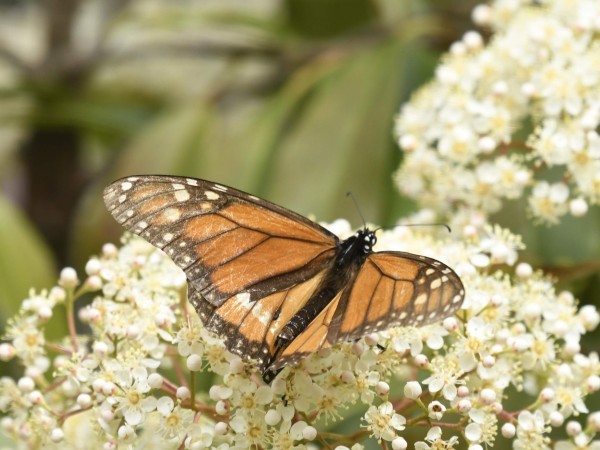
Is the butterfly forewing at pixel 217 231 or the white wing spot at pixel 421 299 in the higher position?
the butterfly forewing at pixel 217 231

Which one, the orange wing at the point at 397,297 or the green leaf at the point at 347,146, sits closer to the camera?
the orange wing at the point at 397,297

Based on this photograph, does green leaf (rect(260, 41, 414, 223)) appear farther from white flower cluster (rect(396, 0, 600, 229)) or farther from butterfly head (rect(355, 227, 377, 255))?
butterfly head (rect(355, 227, 377, 255))

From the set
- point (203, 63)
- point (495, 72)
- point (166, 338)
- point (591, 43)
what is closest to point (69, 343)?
point (166, 338)

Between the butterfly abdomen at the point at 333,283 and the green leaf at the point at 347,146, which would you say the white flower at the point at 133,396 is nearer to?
the butterfly abdomen at the point at 333,283

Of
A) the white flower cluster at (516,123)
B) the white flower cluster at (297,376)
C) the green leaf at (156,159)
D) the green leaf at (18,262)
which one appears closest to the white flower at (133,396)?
the white flower cluster at (297,376)

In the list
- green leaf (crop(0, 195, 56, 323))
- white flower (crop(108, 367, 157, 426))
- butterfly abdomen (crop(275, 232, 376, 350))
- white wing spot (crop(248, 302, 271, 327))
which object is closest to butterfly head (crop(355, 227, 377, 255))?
butterfly abdomen (crop(275, 232, 376, 350))

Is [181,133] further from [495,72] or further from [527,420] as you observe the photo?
[527,420]

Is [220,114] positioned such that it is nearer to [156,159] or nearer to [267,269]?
[156,159]
